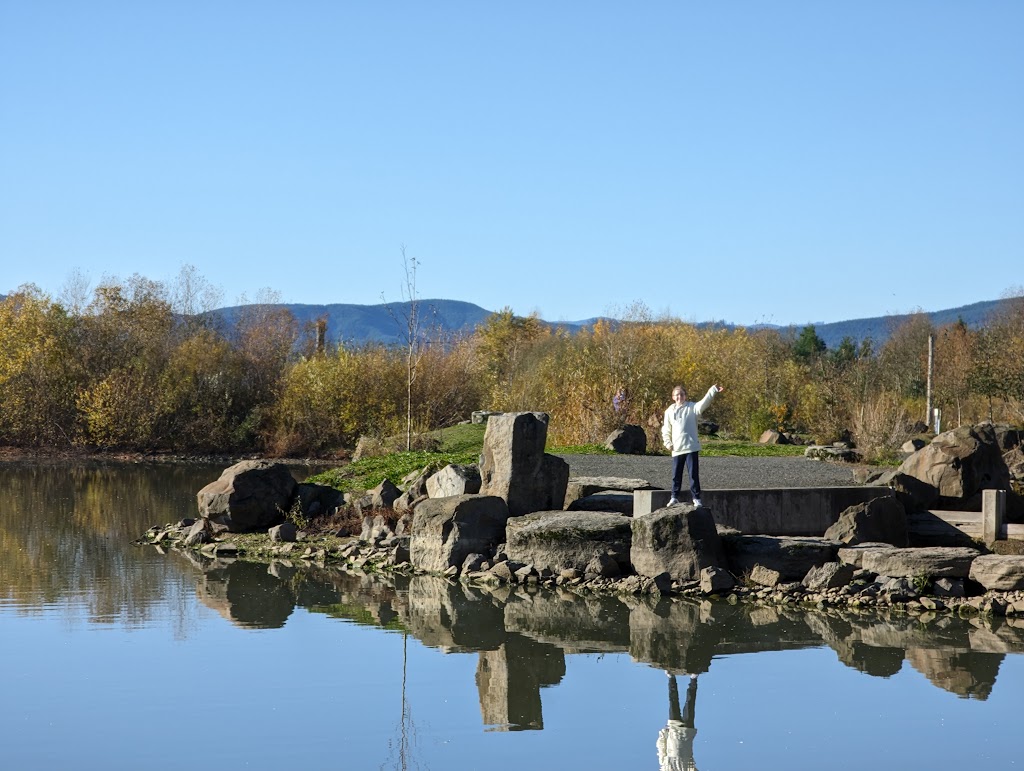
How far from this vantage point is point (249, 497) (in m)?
19.4

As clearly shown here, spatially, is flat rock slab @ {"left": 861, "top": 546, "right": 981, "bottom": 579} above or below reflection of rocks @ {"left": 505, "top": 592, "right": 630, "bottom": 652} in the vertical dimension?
above

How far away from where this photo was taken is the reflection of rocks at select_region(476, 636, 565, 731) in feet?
30.6

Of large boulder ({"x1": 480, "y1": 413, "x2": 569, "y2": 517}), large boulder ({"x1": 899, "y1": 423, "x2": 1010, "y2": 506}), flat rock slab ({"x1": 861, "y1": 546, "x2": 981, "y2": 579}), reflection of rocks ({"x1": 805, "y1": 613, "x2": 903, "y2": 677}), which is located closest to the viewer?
reflection of rocks ({"x1": 805, "y1": 613, "x2": 903, "y2": 677})

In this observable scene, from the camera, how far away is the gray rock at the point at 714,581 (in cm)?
1423

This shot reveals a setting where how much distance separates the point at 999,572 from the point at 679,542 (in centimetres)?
Answer: 351

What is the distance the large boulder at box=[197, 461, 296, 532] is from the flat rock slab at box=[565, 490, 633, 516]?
5.30m

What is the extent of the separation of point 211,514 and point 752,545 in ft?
28.9

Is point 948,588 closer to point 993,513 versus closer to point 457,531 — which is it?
point 993,513

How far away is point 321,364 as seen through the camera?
4272cm

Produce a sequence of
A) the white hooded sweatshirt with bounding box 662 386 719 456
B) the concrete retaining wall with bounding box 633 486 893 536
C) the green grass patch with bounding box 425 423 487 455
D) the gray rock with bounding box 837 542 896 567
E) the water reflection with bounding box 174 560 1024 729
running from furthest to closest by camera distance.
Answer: the green grass patch with bounding box 425 423 487 455 < the concrete retaining wall with bounding box 633 486 893 536 < the white hooded sweatshirt with bounding box 662 386 719 456 < the gray rock with bounding box 837 542 896 567 < the water reflection with bounding box 174 560 1024 729

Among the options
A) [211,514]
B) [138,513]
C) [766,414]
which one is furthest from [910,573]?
[766,414]

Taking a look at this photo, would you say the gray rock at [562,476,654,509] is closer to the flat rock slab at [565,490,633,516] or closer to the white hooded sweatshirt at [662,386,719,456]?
the flat rock slab at [565,490,633,516]

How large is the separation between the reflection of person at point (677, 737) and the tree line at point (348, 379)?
2312cm

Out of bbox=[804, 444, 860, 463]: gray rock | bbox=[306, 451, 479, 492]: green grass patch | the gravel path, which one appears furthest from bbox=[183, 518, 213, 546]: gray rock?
bbox=[804, 444, 860, 463]: gray rock
